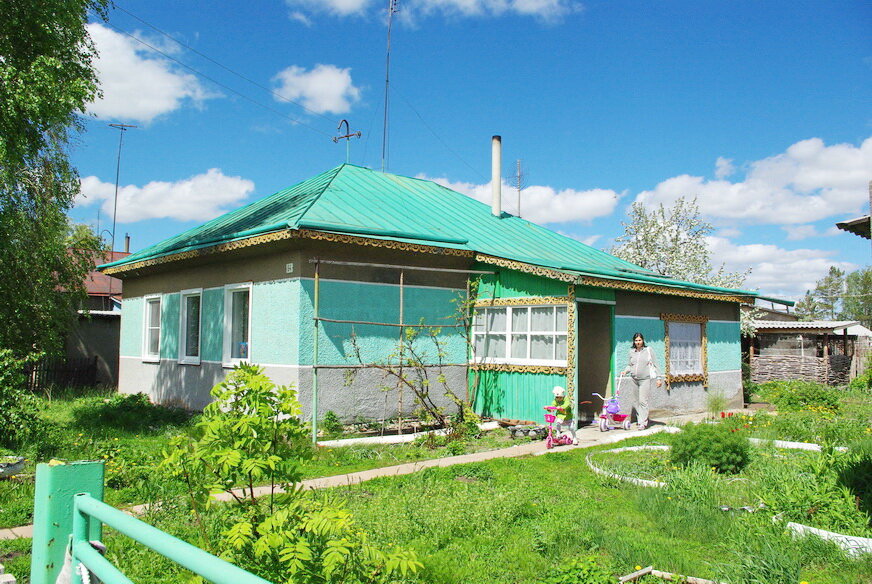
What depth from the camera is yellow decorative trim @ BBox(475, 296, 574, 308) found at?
11586mm

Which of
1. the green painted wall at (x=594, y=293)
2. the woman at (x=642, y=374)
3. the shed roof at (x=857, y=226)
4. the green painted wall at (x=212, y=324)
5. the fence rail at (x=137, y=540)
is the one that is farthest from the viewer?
the green painted wall at (x=212, y=324)

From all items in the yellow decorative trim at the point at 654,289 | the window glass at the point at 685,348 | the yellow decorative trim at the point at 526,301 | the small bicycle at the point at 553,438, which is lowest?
the small bicycle at the point at 553,438

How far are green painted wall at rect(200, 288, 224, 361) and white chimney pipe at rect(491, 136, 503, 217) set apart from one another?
24.7 feet

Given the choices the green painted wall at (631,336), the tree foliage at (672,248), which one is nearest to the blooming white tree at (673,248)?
the tree foliage at (672,248)

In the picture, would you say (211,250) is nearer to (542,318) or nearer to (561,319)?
(542,318)

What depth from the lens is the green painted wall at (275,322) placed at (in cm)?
1111

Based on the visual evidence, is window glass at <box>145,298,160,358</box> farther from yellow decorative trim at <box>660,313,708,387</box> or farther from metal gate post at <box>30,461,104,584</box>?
metal gate post at <box>30,461,104,584</box>

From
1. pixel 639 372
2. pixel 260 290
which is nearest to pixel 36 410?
pixel 260 290

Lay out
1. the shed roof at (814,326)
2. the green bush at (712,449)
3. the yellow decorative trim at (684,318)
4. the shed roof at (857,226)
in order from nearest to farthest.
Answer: the shed roof at (857,226) < the green bush at (712,449) < the yellow decorative trim at (684,318) < the shed roof at (814,326)

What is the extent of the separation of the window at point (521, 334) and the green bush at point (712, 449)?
3612 mm

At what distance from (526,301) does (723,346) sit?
6.24m

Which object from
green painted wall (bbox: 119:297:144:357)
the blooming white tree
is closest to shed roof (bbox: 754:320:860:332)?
the blooming white tree

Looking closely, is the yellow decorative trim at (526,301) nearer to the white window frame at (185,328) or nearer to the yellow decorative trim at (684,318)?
the yellow decorative trim at (684,318)

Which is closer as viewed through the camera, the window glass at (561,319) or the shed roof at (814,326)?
the window glass at (561,319)
